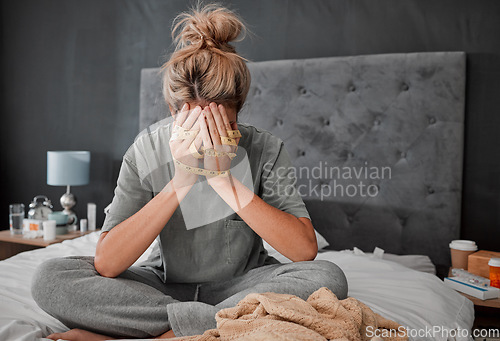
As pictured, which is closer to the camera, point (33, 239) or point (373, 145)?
point (373, 145)

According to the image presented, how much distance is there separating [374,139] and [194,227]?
1.25m

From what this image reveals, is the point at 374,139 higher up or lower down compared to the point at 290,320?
higher up

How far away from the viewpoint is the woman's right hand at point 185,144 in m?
1.15

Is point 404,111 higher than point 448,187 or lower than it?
higher

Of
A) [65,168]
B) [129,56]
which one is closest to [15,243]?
[65,168]

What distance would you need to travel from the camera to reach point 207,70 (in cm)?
116

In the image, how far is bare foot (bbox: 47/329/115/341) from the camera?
958mm

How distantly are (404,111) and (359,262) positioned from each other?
33.6 inches

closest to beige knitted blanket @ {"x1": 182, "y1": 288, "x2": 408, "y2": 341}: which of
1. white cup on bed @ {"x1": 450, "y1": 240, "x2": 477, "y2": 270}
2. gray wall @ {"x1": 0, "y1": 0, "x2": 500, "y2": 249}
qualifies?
white cup on bed @ {"x1": 450, "y1": 240, "x2": 477, "y2": 270}

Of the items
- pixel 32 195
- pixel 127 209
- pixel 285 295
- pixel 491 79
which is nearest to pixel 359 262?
pixel 285 295

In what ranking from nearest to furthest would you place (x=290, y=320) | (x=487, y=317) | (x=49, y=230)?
(x=290, y=320) < (x=487, y=317) < (x=49, y=230)

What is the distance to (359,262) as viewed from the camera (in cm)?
170

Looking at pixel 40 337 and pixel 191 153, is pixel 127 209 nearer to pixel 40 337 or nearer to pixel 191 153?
pixel 191 153

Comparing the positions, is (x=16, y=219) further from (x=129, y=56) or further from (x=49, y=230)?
(x=129, y=56)
